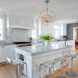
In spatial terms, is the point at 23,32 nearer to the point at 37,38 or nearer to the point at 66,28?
the point at 37,38

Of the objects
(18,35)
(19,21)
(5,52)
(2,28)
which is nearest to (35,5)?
(19,21)

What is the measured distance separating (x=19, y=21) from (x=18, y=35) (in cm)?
90

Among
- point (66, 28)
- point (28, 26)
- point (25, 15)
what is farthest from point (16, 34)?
point (66, 28)

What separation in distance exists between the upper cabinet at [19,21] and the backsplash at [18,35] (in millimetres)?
483

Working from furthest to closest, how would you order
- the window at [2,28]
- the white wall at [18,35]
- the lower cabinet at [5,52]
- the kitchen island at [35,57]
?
the white wall at [18,35] < the window at [2,28] < the lower cabinet at [5,52] < the kitchen island at [35,57]

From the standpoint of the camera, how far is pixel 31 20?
5.34 meters

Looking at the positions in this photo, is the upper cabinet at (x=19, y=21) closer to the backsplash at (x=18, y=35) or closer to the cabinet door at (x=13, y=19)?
the cabinet door at (x=13, y=19)

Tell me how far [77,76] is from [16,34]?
3.82 meters

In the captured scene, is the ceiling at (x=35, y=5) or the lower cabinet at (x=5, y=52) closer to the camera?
the ceiling at (x=35, y=5)

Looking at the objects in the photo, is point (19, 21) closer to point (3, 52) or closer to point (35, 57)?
point (3, 52)

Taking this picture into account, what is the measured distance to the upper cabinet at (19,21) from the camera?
4.50 metres

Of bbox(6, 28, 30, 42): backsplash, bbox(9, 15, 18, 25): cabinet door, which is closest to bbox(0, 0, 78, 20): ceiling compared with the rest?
Result: bbox(9, 15, 18, 25): cabinet door

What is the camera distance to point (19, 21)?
190 inches

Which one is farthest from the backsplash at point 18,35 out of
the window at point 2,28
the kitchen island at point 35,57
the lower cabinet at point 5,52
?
the kitchen island at point 35,57
